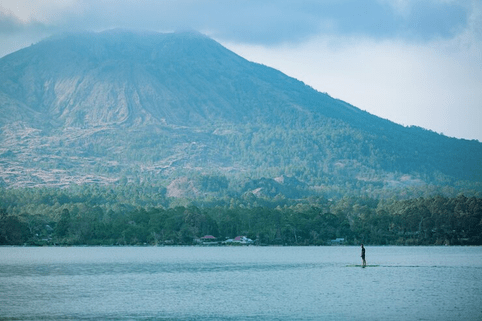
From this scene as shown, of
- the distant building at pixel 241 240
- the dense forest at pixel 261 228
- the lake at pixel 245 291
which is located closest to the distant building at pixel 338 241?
the dense forest at pixel 261 228

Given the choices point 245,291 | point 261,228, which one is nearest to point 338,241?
point 261,228

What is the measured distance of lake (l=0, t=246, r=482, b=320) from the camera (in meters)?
54.9

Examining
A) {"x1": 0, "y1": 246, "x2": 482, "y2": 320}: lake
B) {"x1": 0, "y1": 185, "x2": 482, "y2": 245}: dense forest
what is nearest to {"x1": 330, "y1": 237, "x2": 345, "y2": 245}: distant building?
{"x1": 0, "y1": 185, "x2": 482, "y2": 245}: dense forest

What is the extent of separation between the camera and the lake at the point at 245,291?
180ft

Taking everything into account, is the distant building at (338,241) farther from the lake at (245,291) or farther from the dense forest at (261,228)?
the lake at (245,291)

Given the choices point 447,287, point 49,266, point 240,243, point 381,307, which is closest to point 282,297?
point 381,307

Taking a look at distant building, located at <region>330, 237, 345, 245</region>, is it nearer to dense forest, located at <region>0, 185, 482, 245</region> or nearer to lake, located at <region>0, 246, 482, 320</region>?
dense forest, located at <region>0, 185, 482, 245</region>

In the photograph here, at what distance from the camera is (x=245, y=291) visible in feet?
232

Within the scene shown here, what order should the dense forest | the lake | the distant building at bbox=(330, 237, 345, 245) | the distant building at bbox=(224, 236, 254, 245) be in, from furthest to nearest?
1. the distant building at bbox=(330, 237, 345, 245)
2. the distant building at bbox=(224, 236, 254, 245)
3. the dense forest
4. the lake

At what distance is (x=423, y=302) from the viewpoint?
194 feet

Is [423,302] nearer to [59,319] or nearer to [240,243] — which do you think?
[59,319]

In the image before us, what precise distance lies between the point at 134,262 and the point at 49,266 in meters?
14.8

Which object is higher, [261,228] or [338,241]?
[261,228]

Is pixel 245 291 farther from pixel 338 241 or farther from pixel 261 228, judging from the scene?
pixel 338 241
